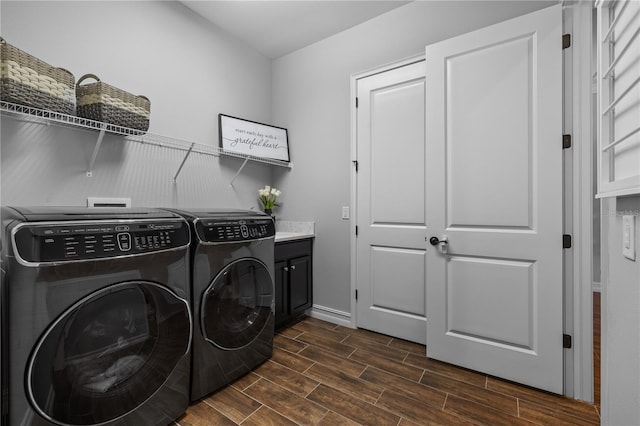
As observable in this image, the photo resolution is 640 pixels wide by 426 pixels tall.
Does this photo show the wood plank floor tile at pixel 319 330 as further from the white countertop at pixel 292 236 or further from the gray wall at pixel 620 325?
the gray wall at pixel 620 325

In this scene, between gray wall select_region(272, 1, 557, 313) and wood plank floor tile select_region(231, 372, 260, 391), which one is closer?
wood plank floor tile select_region(231, 372, 260, 391)

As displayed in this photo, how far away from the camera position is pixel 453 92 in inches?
75.1

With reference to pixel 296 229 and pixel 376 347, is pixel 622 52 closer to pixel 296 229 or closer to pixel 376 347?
pixel 376 347

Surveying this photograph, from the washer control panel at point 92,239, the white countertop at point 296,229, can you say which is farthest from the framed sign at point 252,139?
the washer control panel at point 92,239

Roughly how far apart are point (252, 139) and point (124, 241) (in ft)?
5.90

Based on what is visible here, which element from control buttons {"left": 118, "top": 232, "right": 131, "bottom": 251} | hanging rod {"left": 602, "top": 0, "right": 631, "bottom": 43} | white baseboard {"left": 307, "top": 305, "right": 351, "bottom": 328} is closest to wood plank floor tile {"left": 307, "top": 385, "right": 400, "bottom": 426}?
white baseboard {"left": 307, "top": 305, "right": 351, "bottom": 328}

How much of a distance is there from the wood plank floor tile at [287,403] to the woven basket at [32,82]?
1.85 metres

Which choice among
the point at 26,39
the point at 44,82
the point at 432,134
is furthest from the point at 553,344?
the point at 26,39

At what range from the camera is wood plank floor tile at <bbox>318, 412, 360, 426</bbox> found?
1.40 metres

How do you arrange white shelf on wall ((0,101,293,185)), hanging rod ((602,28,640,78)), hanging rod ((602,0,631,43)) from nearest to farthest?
hanging rod ((602,28,640,78)), hanging rod ((602,0,631,43)), white shelf on wall ((0,101,293,185))

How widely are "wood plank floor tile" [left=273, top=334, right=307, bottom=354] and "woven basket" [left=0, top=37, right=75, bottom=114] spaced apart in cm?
200

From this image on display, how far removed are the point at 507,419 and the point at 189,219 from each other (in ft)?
6.30

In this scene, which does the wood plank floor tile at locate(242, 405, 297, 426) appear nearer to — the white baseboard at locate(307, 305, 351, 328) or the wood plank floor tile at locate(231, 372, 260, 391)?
the wood plank floor tile at locate(231, 372, 260, 391)

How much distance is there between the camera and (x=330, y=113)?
2.70 metres
